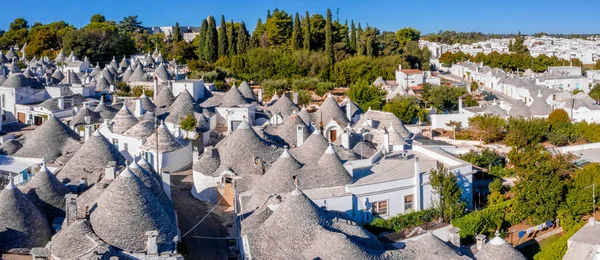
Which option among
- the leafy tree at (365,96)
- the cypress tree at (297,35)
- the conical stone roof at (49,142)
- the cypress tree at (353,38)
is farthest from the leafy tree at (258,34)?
the conical stone roof at (49,142)

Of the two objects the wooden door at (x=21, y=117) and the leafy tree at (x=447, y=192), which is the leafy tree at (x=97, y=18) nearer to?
the wooden door at (x=21, y=117)

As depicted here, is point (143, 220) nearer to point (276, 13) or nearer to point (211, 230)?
point (211, 230)

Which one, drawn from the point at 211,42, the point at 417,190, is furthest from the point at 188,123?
the point at 211,42

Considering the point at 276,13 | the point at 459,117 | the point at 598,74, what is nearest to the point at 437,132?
the point at 459,117

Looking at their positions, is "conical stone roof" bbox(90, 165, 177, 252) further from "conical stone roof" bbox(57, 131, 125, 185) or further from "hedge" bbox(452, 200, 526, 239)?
"hedge" bbox(452, 200, 526, 239)

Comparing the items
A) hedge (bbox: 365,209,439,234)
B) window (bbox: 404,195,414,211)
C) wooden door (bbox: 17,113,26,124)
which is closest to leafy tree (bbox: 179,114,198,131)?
wooden door (bbox: 17,113,26,124)
